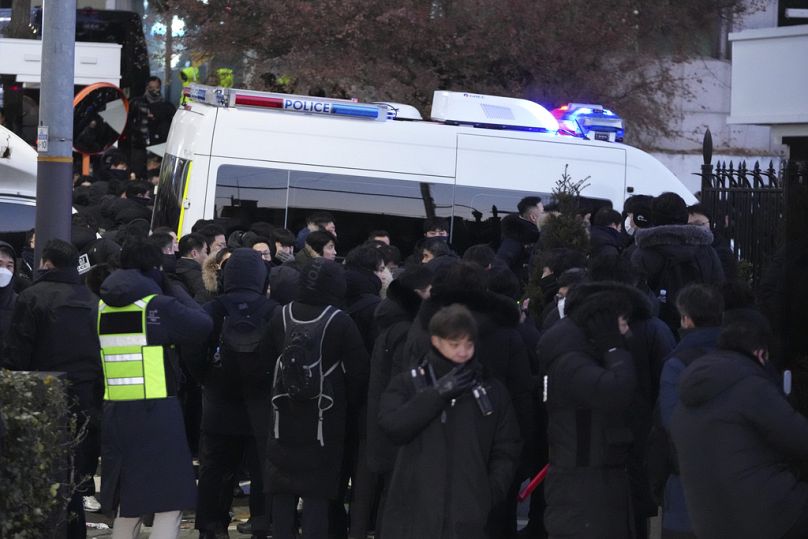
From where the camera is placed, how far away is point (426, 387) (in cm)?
634

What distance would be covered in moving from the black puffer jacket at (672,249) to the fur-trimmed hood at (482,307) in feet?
7.74

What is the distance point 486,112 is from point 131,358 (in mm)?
6590

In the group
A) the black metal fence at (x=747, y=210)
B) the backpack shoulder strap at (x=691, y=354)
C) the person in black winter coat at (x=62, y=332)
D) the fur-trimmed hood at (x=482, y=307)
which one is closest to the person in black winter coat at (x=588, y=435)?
the backpack shoulder strap at (x=691, y=354)

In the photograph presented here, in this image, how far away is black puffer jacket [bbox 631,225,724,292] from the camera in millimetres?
9328

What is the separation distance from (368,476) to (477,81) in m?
11.8

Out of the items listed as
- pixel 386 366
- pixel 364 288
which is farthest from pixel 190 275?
pixel 386 366

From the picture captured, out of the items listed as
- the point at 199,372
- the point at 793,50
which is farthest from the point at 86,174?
the point at 199,372

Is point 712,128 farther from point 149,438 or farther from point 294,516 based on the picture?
point 149,438

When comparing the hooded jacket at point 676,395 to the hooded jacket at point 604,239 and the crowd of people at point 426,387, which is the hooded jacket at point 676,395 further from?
the hooded jacket at point 604,239

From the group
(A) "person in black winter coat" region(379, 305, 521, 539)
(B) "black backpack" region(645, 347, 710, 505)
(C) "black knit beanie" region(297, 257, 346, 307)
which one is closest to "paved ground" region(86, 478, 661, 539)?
(B) "black backpack" region(645, 347, 710, 505)

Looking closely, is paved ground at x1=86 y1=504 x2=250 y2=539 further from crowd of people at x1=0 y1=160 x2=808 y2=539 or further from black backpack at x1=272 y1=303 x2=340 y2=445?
black backpack at x1=272 y1=303 x2=340 y2=445

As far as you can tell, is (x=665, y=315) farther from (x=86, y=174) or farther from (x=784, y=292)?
(x=86, y=174)

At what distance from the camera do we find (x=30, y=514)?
678 cm

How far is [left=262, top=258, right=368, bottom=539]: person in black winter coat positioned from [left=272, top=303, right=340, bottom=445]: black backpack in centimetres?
1
